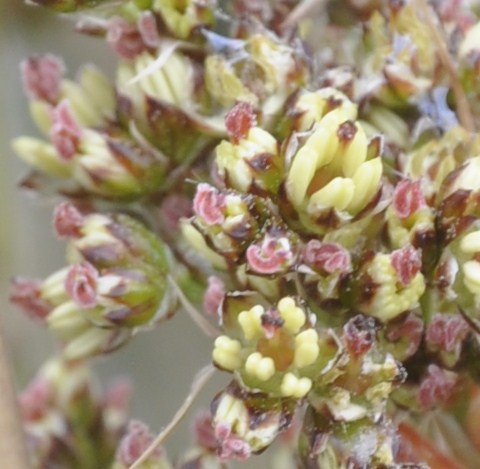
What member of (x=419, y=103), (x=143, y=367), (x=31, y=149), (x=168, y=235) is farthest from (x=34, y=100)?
(x=143, y=367)

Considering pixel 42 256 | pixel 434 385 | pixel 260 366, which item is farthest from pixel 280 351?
pixel 42 256

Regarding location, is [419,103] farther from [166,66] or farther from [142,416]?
[142,416]

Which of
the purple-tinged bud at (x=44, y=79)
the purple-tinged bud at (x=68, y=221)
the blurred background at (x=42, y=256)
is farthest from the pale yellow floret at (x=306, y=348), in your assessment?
the blurred background at (x=42, y=256)

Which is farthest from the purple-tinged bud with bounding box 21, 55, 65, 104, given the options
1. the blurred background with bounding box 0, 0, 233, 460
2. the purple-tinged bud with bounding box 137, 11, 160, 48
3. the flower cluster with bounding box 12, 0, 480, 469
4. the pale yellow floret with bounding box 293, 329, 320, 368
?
the blurred background with bounding box 0, 0, 233, 460

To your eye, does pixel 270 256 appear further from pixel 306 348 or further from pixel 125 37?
pixel 125 37

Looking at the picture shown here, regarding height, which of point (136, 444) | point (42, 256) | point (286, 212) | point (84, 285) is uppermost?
point (286, 212)

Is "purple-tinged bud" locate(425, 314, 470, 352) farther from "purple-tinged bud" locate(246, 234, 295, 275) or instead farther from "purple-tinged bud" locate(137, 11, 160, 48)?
"purple-tinged bud" locate(137, 11, 160, 48)
